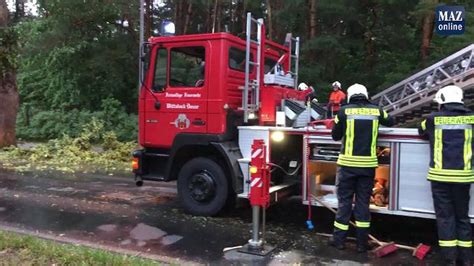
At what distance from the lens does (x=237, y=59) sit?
7.21 m

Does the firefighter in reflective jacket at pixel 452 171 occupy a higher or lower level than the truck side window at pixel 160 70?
lower

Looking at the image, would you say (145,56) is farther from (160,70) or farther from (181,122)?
(181,122)

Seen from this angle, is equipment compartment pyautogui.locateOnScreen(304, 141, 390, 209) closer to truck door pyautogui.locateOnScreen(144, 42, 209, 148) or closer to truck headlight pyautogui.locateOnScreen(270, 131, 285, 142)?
→ truck headlight pyautogui.locateOnScreen(270, 131, 285, 142)

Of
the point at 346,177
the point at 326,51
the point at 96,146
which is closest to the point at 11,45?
the point at 96,146

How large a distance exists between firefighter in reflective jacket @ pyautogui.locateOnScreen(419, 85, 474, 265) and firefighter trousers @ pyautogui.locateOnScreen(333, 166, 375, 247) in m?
0.71

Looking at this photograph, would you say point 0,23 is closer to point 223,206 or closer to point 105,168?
point 105,168

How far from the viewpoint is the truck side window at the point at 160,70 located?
7274 mm

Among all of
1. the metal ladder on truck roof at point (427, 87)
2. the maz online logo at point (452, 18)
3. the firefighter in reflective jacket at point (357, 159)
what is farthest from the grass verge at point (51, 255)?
the maz online logo at point (452, 18)

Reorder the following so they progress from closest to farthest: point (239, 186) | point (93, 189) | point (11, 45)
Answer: point (239, 186)
point (93, 189)
point (11, 45)

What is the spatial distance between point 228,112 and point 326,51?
9.34 m

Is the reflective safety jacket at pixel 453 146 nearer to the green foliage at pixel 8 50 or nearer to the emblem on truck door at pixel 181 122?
the emblem on truck door at pixel 181 122

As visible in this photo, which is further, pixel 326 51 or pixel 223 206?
pixel 326 51

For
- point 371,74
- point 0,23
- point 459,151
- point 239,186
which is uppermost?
point 0,23

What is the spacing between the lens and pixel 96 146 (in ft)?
50.2
